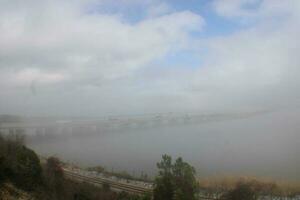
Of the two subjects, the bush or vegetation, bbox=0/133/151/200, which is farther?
the bush

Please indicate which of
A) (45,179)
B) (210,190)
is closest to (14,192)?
(45,179)

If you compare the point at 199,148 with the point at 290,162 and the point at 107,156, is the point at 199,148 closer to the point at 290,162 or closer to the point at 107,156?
the point at 107,156

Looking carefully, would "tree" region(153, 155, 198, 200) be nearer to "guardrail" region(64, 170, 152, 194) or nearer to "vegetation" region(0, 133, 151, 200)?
"vegetation" region(0, 133, 151, 200)

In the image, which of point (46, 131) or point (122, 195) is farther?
point (46, 131)

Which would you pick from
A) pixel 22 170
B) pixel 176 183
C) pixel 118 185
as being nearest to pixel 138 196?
pixel 176 183

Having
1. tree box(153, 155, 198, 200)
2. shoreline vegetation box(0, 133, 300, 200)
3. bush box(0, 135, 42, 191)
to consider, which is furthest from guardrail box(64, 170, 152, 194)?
tree box(153, 155, 198, 200)

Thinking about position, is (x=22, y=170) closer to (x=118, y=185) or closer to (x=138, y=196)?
(x=138, y=196)

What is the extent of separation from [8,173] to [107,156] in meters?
15.4

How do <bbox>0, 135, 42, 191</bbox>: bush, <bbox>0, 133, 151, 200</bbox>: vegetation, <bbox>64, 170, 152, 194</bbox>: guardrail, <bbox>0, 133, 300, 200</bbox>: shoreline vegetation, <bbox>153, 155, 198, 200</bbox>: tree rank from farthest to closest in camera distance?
<bbox>64, 170, 152, 194</bbox>: guardrail, <bbox>0, 135, 42, 191</bbox>: bush, <bbox>0, 133, 151, 200</bbox>: vegetation, <bbox>0, 133, 300, 200</bbox>: shoreline vegetation, <bbox>153, 155, 198, 200</bbox>: tree

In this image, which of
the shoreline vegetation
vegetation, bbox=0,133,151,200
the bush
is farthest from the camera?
the bush

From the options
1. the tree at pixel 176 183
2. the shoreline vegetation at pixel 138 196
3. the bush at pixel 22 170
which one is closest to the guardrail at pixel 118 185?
the shoreline vegetation at pixel 138 196

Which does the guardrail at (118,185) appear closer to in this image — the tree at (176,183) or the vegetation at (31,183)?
the vegetation at (31,183)

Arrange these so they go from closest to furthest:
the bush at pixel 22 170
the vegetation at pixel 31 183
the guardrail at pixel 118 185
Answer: the vegetation at pixel 31 183 → the bush at pixel 22 170 → the guardrail at pixel 118 185

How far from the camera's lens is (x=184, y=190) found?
665 centimetres
